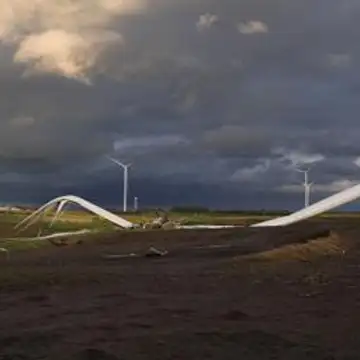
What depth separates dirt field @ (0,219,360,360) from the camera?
13.0m

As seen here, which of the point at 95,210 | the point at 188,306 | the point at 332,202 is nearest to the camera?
the point at 188,306

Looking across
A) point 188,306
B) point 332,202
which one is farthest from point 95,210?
point 188,306

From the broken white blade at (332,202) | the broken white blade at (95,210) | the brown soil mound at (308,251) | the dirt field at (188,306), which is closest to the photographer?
the dirt field at (188,306)

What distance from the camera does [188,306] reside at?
17938mm

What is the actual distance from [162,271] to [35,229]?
2126 inches

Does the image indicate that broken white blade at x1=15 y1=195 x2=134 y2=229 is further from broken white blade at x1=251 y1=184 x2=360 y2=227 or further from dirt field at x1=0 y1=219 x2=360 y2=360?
dirt field at x1=0 y1=219 x2=360 y2=360

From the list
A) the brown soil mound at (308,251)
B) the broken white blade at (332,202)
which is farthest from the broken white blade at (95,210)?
the brown soil mound at (308,251)

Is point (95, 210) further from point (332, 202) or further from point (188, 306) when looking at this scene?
point (188, 306)

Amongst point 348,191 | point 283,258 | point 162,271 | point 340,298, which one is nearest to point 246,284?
point 340,298

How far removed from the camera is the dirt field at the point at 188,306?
42.7ft

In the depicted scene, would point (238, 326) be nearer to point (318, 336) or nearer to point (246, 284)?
point (318, 336)

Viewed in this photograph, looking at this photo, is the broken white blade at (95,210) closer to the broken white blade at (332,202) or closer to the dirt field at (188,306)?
the broken white blade at (332,202)

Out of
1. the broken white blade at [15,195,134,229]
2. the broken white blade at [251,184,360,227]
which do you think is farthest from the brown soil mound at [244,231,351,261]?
the broken white blade at [15,195,134,229]

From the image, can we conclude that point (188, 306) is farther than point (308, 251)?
No
